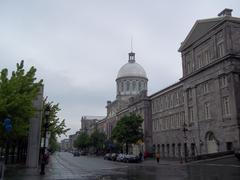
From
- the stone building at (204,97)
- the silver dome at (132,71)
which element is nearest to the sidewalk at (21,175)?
the stone building at (204,97)

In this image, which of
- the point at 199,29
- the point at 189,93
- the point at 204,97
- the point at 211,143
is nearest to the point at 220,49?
the point at 199,29

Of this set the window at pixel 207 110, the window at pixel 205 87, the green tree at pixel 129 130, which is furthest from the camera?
the green tree at pixel 129 130

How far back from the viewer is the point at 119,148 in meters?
90.4

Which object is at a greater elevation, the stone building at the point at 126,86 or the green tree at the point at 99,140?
the stone building at the point at 126,86

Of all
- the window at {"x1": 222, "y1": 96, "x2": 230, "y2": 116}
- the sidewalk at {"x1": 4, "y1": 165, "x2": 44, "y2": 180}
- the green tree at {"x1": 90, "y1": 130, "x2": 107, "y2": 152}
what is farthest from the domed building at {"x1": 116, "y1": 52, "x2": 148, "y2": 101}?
the sidewalk at {"x1": 4, "y1": 165, "x2": 44, "y2": 180}

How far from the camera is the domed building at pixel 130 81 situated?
110 meters

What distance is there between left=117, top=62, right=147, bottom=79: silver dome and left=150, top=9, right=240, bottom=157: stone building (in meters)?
47.5

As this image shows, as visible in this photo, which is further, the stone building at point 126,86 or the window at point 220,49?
the stone building at point 126,86

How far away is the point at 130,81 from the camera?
110750 mm

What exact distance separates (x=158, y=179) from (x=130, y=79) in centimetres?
8981

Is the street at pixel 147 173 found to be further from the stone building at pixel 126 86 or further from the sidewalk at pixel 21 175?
the stone building at pixel 126 86

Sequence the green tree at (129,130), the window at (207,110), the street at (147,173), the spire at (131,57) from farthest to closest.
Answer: the spire at (131,57)
the green tree at (129,130)
the window at (207,110)
the street at (147,173)

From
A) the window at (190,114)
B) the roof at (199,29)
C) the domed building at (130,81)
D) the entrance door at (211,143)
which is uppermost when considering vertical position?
the domed building at (130,81)

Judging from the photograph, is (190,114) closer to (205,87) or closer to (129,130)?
(205,87)
